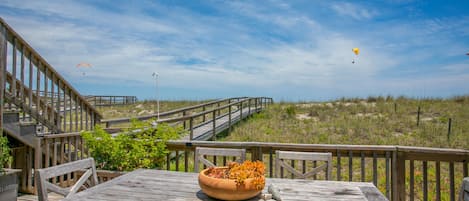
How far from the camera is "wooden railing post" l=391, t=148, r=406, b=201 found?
3.46 m

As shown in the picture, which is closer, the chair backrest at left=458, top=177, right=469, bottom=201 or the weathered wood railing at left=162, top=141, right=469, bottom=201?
the chair backrest at left=458, top=177, right=469, bottom=201

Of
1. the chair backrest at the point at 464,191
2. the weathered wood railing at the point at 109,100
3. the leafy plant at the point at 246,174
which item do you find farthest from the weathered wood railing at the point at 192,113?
the weathered wood railing at the point at 109,100

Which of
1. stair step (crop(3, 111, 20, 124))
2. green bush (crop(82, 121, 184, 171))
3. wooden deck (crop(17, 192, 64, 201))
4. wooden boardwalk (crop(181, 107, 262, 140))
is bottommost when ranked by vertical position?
wooden deck (crop(17, 192, 64, 201))

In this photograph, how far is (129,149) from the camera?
4.32 m

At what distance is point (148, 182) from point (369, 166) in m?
6.57

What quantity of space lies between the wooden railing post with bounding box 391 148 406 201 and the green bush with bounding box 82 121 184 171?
284 cm

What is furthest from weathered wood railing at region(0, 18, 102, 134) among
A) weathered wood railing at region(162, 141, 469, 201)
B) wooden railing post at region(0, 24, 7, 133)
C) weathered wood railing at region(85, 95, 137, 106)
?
weathered wood railing at region(85, 95, 137, 106)

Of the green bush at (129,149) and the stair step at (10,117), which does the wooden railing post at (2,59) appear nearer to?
the stair step at (10,117)

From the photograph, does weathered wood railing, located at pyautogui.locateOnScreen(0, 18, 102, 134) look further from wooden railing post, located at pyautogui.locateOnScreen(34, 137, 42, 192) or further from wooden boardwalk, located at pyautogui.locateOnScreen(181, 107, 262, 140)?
wooden boardwalk, located at pyautogui.locateOnScreen(181, 107, 262, 140)

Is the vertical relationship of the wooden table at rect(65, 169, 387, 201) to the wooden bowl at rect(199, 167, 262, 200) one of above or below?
below

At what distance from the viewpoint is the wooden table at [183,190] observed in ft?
6.84

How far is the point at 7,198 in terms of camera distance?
3.80 meters

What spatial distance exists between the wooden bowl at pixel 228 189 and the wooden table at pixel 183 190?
14 cm

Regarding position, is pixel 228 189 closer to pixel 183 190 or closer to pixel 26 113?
pixel 183 190
